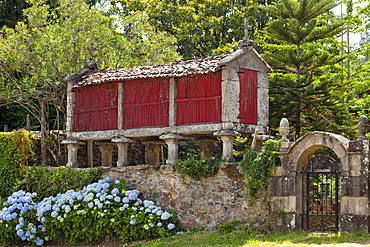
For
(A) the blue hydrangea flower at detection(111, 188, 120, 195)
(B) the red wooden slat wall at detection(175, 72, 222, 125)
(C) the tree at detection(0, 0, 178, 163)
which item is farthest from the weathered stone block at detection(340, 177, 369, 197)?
(C) the tree at detection(0, 0, 178, 163)

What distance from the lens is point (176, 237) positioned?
44.2 feet

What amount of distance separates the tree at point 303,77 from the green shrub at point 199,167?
375 centimetres

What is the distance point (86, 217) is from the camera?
14.5 m

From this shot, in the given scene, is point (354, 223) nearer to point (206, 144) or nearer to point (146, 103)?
point (206, 144)

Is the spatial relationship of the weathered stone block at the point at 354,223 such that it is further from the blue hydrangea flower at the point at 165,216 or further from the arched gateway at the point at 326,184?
the blue hydrangea flower at the point at 165,216

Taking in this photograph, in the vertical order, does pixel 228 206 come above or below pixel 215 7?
below

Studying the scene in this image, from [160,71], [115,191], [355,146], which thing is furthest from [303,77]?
[115,191]

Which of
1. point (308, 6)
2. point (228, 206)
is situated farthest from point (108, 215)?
point (308, 6)

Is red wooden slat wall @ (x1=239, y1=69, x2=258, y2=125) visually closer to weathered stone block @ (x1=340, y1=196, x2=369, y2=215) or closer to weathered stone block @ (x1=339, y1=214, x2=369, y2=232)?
weathered stone block @ (x1=340, y1=196, x2=369, y2=215)

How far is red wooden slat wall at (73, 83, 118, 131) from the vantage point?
1569 cm

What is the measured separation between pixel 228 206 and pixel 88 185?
404cm

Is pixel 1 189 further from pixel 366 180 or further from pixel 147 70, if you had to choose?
pixel 366 180

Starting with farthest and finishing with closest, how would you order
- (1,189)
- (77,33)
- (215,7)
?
(215,7) < (77,33) < (1,189)

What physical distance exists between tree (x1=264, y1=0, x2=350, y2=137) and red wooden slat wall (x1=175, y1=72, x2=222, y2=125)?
3.38 metres
